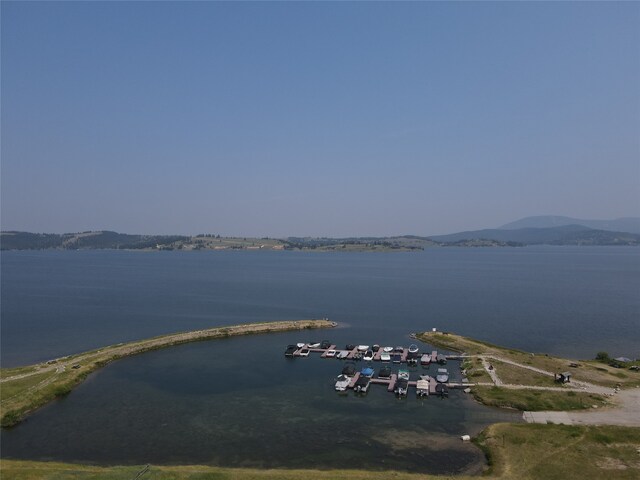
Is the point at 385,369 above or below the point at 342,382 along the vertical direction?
above

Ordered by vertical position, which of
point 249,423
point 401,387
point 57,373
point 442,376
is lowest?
point 249,423

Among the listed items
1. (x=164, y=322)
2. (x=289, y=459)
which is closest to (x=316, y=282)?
(x=164, y=322)

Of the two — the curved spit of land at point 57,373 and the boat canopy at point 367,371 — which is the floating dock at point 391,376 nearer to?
the boat canopy at point 367,371

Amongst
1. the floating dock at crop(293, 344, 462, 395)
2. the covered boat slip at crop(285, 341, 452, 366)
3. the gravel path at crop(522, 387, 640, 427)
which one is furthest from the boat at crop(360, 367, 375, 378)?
the gravel path at crop(522, 387, 640, 427)

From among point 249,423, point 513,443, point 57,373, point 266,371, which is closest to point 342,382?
point 266,371

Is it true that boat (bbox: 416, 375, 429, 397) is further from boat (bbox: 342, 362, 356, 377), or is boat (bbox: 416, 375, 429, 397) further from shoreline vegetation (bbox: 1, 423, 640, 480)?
shoreline vegetation (bbox: 1, 423, 640, 480)

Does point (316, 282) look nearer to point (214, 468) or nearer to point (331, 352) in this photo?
point (331, 352)

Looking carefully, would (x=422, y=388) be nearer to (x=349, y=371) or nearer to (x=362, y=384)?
(x=362, y=384)
